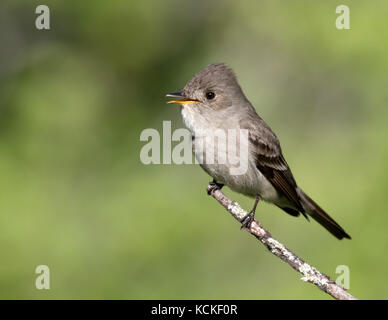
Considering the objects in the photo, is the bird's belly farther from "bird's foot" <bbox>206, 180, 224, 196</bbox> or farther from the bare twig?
the bare twig

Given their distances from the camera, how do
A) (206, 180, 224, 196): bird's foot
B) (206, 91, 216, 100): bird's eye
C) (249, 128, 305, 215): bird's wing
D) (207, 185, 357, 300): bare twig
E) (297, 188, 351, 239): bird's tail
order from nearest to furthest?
(207, 185, 357, 300): bare twig
(206, 180, 224, 196): bird's foot
(206, 91, 216, 100): bird's eye
(249, 128, 305, 215): bird's wing
(297, 188, 351, 239): bird's tail

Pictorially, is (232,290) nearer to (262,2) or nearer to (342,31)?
(342,31)

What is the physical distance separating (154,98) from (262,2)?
2.02m

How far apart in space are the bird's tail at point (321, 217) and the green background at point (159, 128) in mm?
325

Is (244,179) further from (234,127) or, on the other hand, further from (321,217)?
(321,217)

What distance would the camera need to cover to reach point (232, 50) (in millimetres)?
8898

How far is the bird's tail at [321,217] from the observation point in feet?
18.3

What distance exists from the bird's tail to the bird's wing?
0.34 meters

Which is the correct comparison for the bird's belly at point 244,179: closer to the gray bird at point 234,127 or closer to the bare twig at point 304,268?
the gray bird at point 234,127

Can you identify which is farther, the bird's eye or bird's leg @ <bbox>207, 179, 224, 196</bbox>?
the bird's eye

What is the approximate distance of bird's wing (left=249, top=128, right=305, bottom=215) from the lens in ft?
17.6

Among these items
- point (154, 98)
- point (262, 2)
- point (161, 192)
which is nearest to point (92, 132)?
point (154, 98)

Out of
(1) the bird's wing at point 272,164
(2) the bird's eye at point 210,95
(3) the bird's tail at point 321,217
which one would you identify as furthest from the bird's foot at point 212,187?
(3) the bird's tail at point 321,217

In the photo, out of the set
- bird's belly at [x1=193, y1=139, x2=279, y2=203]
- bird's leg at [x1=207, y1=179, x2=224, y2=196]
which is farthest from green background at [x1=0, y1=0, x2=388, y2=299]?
bird's leg at [x1=207, y1=179, x2=224, y2=196]
